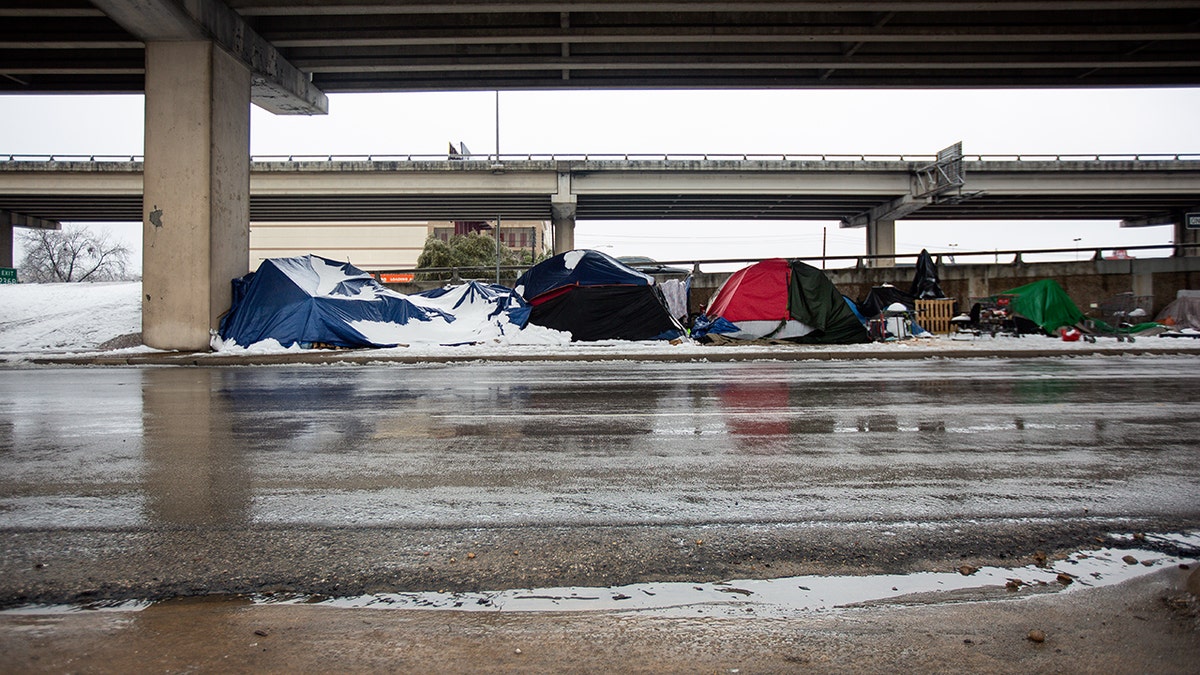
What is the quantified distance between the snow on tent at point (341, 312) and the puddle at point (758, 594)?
→ 14.9m

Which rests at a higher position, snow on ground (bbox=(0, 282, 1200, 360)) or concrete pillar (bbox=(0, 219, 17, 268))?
concrete pillar (bbox=(0, 219, 17, 268))

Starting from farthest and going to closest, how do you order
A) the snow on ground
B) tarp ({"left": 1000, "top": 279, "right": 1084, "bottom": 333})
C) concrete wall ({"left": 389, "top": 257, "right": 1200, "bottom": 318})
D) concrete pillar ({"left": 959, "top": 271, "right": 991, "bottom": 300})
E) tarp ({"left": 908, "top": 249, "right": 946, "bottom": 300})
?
concrete pillar ({"left": 959, "top": 271, "right": 991, "bottom": 300}) → concrete wall ({"left": 389, "top": 257, "right": 1200, "bottom": 318}) → tarp ({"left": 908, "top": 249, "right": 946, "bottom": 300}) → tarp ({"left": 1000, "top": 279, "right": 1084, "bottom": 333}) → the snow on ground

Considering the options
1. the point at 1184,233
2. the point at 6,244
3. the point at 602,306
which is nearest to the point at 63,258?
the point at 6,244

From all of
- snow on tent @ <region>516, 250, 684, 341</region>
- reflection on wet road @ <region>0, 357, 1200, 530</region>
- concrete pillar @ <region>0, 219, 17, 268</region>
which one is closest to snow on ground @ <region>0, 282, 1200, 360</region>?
snow on tent @ <region>516, 250, 684, 341</region>

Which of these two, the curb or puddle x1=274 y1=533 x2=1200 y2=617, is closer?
puddle x1=274 y1=533 x2=1200 y2=617

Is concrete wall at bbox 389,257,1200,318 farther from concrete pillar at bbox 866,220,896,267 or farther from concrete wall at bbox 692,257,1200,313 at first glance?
concrete pillar at bbox 866,220,896,267

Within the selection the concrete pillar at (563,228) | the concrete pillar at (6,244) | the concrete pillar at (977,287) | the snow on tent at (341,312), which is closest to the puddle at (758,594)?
the snow on tent at (341,312)

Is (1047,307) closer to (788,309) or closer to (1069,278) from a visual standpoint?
(1069,278)

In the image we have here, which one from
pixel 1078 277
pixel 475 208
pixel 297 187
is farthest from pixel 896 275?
pixel 297 187

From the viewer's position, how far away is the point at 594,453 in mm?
5133

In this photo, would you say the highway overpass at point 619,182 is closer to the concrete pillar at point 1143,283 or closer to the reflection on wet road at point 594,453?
the concrete pillar at point 1143,283

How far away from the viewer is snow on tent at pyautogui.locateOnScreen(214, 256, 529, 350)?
16625 mm

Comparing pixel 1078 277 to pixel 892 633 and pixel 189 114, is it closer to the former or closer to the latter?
pixel 892 633

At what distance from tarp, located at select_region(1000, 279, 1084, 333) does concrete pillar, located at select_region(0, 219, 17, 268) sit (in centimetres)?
6271
